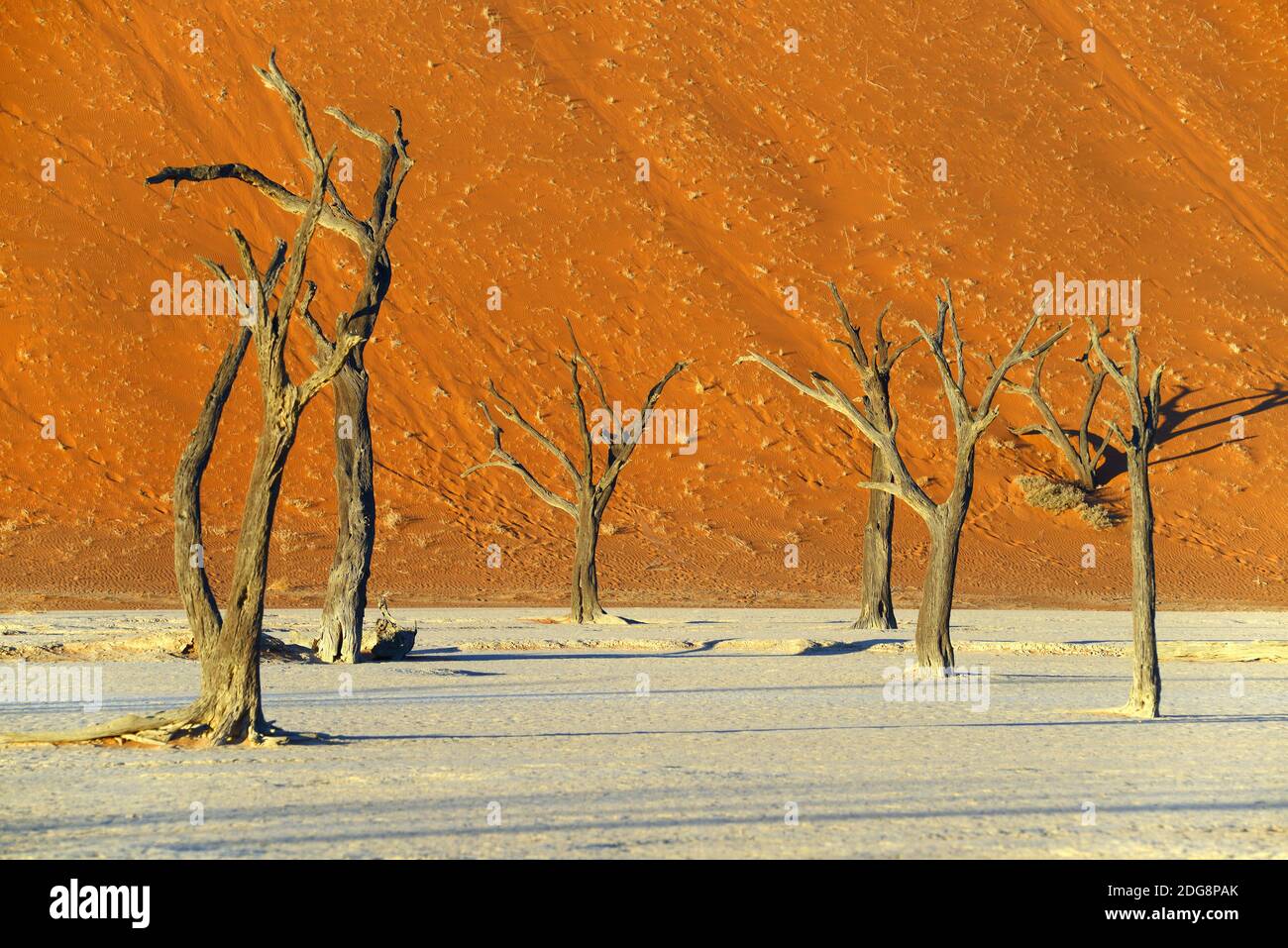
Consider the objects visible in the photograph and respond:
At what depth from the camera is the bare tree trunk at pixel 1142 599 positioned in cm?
1490

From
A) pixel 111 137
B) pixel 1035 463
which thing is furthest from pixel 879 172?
pixel 111 137

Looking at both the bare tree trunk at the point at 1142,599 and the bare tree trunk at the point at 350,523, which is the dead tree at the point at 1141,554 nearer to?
the bare tree trunk at the point at 1142,599

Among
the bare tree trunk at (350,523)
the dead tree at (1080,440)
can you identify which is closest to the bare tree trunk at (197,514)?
the bare tree trunk at (350,523)

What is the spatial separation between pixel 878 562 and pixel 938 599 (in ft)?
23.9

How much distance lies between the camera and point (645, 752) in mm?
12086

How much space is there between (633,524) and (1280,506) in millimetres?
19211

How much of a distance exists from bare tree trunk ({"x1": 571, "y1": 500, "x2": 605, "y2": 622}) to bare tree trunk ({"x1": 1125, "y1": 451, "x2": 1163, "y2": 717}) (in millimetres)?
13671

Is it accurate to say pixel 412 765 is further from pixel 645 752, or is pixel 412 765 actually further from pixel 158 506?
pixel 158 506

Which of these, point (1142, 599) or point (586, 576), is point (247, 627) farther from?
point (586, 576)

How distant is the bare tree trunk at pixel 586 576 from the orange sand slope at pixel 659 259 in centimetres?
888

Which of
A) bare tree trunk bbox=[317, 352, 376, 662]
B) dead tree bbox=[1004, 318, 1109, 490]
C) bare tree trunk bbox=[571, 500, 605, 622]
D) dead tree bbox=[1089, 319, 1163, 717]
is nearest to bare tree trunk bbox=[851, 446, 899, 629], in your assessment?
bare tree trunk bbox=[571, 500, 605, 622]

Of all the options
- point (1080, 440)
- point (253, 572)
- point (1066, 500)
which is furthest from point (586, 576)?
point (1080, 440)

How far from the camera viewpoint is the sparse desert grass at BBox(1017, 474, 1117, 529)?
1709 inches

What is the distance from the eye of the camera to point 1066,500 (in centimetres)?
4381
